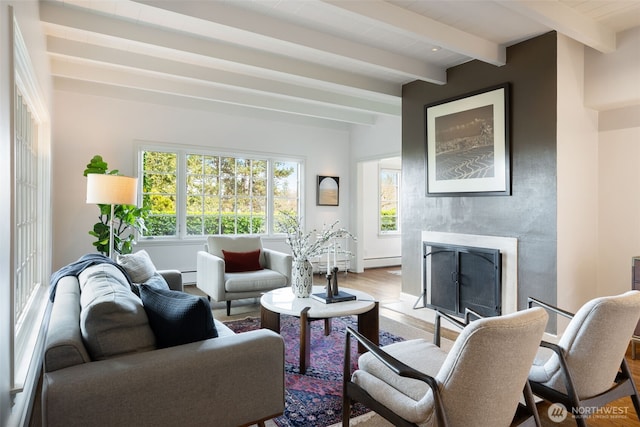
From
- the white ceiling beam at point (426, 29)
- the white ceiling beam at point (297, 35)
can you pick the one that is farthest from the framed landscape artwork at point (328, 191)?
the white ceiling beam at point (426, 29)

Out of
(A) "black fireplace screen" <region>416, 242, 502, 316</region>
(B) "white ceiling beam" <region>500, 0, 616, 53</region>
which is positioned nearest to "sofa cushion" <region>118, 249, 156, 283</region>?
(A) "black fireplace screen" <region>416, 242, 502, 316</region>

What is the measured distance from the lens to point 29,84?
2.39 metres

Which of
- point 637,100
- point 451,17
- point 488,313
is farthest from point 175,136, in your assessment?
point 637,100

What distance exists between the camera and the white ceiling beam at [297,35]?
2.70m

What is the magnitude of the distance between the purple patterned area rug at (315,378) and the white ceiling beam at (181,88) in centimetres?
291

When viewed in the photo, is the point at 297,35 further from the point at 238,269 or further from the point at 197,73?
the point at 238,269

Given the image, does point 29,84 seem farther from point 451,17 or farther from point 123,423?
point 451,17

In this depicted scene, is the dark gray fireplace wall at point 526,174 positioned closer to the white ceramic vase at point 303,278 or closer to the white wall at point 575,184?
the white wall at point 575,184

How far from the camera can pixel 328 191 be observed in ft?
22.6

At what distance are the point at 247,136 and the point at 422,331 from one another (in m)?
4.03

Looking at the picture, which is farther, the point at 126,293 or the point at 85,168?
the point at 85,168

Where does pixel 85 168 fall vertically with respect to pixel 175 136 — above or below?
below

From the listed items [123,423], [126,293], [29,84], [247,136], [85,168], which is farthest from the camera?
[247,136]

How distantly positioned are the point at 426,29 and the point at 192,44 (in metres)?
2.01
